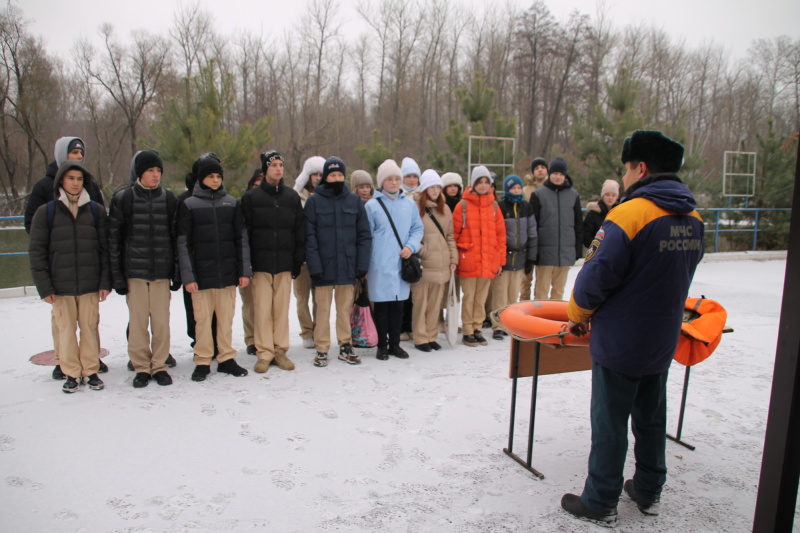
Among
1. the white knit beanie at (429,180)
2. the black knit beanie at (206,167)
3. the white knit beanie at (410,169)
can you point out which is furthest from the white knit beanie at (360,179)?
the black knit beanie at (206,167)

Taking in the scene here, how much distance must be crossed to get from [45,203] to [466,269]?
12.2 ft

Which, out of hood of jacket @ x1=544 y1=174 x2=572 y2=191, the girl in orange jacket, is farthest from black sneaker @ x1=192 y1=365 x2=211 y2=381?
hood of jacket @ x1=544 y1=174 x2=572 y2=191

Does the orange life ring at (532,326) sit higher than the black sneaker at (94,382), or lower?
higher

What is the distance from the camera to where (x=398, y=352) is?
17.1ft

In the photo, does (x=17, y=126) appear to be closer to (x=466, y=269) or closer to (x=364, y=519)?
(x=466, y=269)

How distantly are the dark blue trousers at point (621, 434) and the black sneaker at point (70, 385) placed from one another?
3.64 meters

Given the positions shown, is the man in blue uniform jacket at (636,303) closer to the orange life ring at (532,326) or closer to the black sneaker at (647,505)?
the black sneaker at (647,505)

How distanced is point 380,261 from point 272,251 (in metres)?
1.00

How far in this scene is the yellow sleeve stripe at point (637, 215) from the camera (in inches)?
92.9

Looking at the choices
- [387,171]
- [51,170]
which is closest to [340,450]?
[387,171]

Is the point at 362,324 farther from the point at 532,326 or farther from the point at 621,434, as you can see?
the point at 621,434

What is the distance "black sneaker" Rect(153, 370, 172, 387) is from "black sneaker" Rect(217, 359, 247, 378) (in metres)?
0.41

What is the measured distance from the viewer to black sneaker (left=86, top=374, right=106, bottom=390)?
4215mm

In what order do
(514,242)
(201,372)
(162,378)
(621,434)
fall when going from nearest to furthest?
(621,434), (162,378), (201,372), (514,242)
